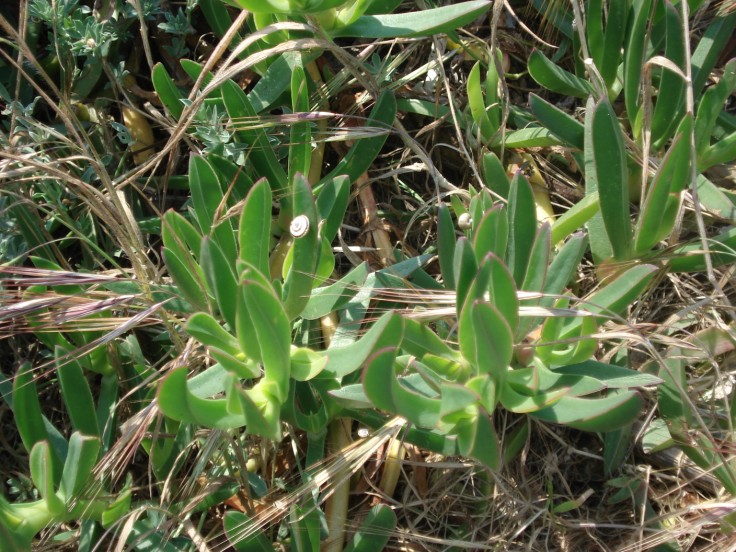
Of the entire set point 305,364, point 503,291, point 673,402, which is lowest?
point 673,402

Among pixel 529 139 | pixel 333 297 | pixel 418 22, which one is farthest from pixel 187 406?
pixel 529 139

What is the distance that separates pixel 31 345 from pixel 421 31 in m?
0.99

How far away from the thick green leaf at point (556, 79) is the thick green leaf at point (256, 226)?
2.27ft

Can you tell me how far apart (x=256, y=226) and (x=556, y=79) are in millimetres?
774

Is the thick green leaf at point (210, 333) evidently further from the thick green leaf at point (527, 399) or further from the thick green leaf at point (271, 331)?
the thick green leaf at point (527, 399)

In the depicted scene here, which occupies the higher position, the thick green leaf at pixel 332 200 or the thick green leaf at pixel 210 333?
the thick green leaf at pixel 332 200

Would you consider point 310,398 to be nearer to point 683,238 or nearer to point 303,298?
point 303,298

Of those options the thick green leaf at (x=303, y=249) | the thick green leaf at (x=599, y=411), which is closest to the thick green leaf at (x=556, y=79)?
the thick green leaf at (x=303, y=249)

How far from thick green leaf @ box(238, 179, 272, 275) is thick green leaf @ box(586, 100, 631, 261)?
57cm

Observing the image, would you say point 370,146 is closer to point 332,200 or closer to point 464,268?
point 332,200

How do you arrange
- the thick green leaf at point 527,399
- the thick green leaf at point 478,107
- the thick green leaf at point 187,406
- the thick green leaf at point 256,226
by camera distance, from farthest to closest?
the thick green leaf at point 478,107 → the thick green leaf at point 256,226 → the thick green leaf at point 527,399 → the thick green leaf at point 187,406

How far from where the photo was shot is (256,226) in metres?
1.21

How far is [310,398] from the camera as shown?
1.32m

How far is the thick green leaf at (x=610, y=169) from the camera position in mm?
1291
